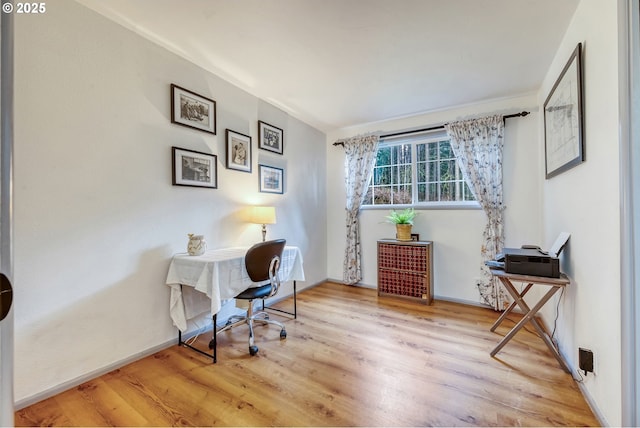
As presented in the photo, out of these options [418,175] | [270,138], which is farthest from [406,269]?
[270,138]

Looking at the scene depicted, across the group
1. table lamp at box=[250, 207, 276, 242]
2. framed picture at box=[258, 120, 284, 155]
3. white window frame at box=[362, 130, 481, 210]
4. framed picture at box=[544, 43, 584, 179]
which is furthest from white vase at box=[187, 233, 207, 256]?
framed picture at box=[544, 43, 584, 179]

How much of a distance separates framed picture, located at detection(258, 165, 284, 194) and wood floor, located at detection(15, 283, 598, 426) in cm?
165

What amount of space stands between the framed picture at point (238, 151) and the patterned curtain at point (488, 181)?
107 inches

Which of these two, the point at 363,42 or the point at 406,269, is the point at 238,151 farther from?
the point at 406,269

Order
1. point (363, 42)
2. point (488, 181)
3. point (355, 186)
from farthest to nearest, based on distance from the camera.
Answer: point (355, 186), point (488, 181), point (363, 42)

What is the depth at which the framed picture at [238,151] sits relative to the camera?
2.75 m

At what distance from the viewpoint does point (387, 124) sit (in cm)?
392

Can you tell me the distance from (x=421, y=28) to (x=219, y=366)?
304 cm

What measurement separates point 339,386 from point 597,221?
1.86 m

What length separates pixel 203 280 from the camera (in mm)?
2012

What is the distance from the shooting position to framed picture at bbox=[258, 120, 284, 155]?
3.15 metres

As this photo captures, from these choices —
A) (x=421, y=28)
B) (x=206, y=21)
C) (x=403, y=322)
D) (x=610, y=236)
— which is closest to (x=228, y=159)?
(x=206, y=21)

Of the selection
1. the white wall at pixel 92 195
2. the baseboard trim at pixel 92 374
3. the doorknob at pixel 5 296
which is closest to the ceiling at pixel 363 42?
the white wall at pixel 92 195

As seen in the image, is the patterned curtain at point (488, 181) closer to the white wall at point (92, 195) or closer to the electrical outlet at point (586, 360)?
the electrical outlet at point (586, 360)
